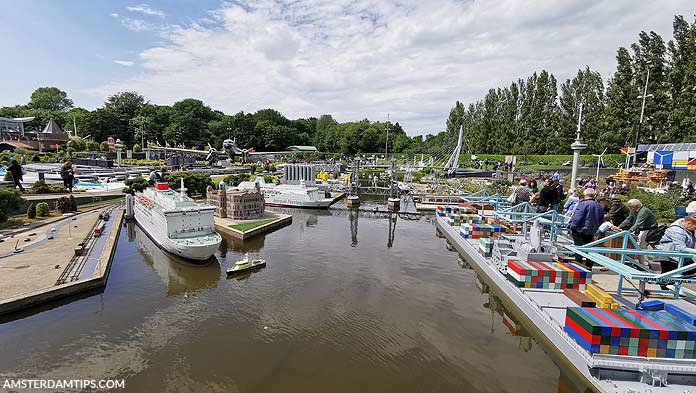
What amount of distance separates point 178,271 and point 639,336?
675 inches

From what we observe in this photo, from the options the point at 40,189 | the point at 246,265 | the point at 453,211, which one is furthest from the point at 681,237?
the point at 40,189

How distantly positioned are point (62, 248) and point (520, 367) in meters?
20.0

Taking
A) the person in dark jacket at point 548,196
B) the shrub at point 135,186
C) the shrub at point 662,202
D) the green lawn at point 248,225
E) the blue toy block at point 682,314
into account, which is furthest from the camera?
the shrub at point 135,186

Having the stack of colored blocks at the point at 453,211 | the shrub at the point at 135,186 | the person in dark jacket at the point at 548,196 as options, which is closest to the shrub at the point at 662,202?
the person in dark jacket at the point at 548,196

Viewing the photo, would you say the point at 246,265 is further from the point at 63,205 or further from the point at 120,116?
the point at 120,116

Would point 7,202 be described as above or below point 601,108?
below

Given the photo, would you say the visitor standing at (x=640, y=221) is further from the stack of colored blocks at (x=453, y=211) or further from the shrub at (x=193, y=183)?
the shrub at (x=193, y=183)

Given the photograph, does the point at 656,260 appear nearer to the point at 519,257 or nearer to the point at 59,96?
the point at 519,257

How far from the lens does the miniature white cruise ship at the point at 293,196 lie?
115ft

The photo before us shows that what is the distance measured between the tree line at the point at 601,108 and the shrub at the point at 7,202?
58.3m

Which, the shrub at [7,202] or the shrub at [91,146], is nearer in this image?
the shrub at [7,202]

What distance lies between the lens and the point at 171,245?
17625 millimetres

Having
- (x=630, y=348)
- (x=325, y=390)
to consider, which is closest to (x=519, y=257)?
(x=630, y=348)

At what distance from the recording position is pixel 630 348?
7918 millimetres
